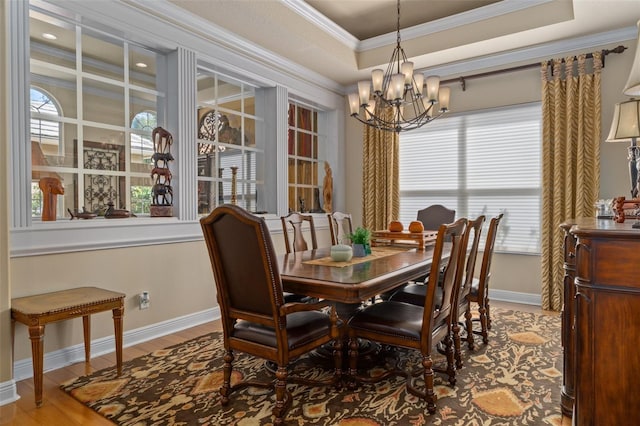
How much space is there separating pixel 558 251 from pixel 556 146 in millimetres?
1091

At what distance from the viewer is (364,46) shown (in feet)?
16.0

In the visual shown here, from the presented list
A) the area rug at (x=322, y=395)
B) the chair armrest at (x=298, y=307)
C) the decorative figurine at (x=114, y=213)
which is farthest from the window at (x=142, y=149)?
the chair armrest at (x=298, y=307)

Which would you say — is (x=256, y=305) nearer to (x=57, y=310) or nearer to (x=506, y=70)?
(x=57, y=310)

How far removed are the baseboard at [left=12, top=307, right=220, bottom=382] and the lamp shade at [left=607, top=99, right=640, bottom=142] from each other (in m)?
3.54

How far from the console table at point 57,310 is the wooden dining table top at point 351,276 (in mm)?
1120

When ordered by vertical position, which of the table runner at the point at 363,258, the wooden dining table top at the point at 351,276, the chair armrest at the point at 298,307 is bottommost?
the chair armrest at the point at 298,307

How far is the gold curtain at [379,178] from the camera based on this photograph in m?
5.30

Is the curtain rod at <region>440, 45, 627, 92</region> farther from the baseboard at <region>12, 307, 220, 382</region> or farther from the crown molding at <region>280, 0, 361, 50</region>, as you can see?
the baseboard at <region>12, 307, 220, 382</region>

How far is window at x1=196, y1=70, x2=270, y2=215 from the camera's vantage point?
13.2ft

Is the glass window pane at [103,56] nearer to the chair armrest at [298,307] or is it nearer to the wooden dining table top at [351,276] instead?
the wooden dining table top at [351,276]

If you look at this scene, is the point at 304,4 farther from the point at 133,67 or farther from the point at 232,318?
the point at 232,318

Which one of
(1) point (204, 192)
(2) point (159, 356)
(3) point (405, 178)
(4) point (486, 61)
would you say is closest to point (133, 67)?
(1) point (204, 192)

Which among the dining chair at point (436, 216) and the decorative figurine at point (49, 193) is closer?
the decorative figurine at point (49, 193)

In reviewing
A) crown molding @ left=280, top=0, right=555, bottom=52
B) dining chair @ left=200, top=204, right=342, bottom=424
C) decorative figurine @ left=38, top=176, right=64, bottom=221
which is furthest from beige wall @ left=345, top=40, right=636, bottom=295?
decorative figurine @ left=38, top=176, right=64, bottom=221
